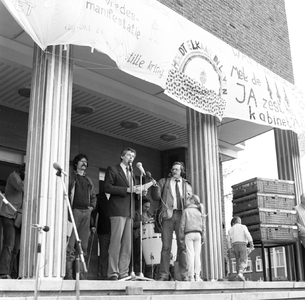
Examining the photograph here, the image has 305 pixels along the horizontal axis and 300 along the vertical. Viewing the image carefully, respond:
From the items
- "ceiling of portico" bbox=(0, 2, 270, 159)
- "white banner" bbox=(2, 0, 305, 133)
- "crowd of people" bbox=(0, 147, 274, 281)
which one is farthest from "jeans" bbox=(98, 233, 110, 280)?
"ceiling of portico" bbox=(0, 2, 270, 159)

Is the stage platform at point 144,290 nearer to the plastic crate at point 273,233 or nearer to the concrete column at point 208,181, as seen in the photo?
the concrete column at point 208,181

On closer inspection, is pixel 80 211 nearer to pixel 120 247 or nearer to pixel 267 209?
pixel 120 247

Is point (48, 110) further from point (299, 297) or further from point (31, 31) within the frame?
point (299, 297)

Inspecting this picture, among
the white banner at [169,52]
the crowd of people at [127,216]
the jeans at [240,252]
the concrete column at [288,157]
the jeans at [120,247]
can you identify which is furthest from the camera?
the concrete column at [288,157]

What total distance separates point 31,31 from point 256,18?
8.46 m

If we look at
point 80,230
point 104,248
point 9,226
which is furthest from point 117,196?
point 9,226

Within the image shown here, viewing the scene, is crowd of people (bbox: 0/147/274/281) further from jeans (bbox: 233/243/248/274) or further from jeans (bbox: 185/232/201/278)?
jeans (bbox: 233/243/248/274)

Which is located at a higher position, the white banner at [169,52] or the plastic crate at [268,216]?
the white banner at [169,52]

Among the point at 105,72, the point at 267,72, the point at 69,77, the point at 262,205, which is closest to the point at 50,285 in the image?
the point at 69,77

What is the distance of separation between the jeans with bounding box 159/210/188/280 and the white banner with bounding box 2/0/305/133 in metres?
2.09

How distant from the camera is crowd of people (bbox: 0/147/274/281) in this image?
→ 291 inches

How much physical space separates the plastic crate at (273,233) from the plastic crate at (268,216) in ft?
0.35

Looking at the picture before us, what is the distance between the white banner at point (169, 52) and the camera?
666 cm

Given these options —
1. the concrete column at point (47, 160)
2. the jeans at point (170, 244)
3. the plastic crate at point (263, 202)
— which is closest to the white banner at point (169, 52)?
the concrete column at point (47, 160)
